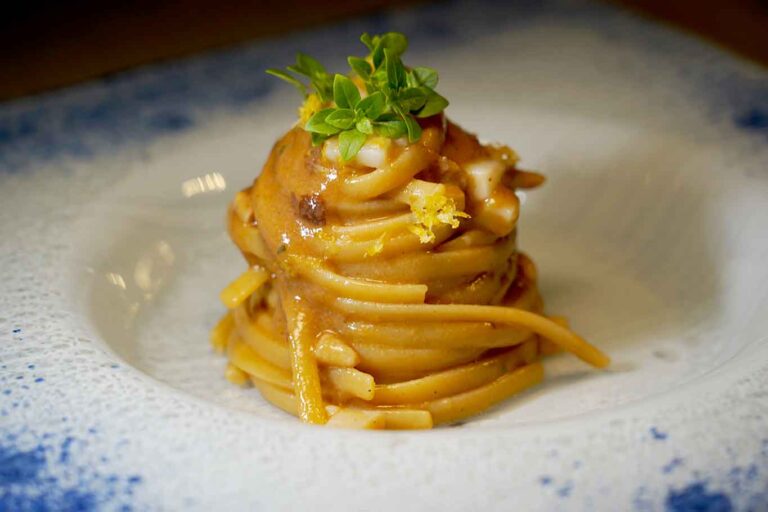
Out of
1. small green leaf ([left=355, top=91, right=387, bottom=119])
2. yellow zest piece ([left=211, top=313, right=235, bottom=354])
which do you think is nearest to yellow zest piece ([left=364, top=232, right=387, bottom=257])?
small green leaf ([left=355, top=91, right=387, bottom=119])

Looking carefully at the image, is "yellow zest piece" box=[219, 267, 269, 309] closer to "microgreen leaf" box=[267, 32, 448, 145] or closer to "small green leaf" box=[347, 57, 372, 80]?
"microgreen leaf" box=[267, 32, 448, 145]

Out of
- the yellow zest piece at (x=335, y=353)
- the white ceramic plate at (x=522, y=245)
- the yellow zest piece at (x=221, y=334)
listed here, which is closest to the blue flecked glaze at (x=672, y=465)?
the white ceramic plate at (x=522, y=245)

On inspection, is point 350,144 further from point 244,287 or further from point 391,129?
point 244,287

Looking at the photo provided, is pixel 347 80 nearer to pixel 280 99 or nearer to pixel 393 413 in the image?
pixel 393 413

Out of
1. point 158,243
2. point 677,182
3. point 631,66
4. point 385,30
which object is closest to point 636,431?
point 677,182

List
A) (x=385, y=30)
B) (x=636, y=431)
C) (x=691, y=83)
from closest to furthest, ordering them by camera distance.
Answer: (x=636, y=431) → (x=691, y=83) → (x=385, y=30)

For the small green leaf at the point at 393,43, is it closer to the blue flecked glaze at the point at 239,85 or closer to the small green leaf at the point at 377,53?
the small green leaf at the point at 377,53

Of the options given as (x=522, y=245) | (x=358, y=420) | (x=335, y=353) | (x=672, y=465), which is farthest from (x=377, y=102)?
(x=522, y=245)

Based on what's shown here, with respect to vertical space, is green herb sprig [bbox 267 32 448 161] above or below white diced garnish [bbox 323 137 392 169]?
above
